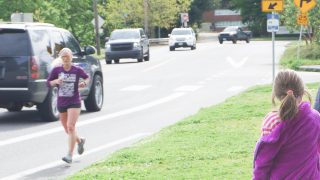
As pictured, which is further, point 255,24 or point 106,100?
point 255,24

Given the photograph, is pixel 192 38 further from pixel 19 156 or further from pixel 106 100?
pixel 19 156

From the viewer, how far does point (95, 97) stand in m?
17.6

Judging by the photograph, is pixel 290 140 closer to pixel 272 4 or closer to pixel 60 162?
pixel 60 162

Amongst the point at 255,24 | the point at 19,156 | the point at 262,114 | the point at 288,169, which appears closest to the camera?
the point at 288,169

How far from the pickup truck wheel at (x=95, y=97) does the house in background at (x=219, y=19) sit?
434 feet

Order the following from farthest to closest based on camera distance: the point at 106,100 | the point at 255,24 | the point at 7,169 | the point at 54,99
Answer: the point at 255,24 < the point at 106,100 < the point at 54,99 < the point at 7,169

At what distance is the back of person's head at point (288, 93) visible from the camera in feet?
15.4

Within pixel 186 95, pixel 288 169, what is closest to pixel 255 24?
pixel 186 95

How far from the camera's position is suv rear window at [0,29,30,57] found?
15117 millimetres

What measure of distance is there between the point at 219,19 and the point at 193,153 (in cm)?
14210

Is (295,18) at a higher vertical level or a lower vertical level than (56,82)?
lower

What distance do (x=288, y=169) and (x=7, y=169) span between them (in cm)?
581

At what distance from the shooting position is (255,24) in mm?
107250

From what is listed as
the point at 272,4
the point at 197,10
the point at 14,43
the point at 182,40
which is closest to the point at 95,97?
the point at 14,43
